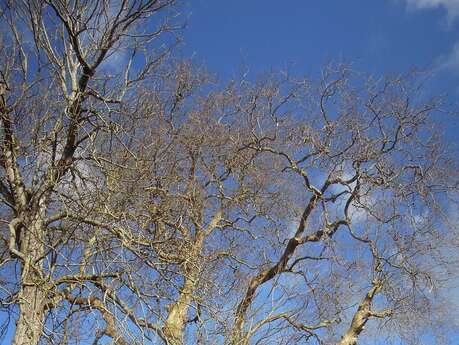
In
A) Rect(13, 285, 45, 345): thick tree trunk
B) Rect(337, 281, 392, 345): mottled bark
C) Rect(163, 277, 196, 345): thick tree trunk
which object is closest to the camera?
Rect(13, 285, 45, 345): thick tree trunk

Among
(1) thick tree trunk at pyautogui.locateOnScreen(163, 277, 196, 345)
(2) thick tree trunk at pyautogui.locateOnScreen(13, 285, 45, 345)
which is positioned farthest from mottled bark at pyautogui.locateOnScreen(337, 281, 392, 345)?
(2) thick tree trunk at pyautogui.locateOnScreen(13, 285, 45, 345)

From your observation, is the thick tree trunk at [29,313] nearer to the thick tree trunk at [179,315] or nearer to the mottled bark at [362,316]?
the thick tree trunk at [179,315]

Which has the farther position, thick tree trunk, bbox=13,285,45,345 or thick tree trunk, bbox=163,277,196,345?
thick tree trunk, bbox=163,277,196,345

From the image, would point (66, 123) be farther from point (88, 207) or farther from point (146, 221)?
point (146, 221)

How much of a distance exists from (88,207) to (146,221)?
0.65 meters

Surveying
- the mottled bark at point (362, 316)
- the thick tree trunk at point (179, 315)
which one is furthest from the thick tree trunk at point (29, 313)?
the mottled bark at point (362, 316)

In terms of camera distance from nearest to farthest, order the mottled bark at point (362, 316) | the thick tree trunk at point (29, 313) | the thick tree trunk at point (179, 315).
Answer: the thick tree trunk at point (29, 313), the thick tree trunk at point (179, 315), the mottled bark at point (362, 316)

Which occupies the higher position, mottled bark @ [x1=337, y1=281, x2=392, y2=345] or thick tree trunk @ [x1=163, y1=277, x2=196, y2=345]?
mottled bark @ [x1=337, y1=281, x2=392, y2=345]

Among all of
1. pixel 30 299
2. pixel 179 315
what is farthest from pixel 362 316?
pixel 30 299

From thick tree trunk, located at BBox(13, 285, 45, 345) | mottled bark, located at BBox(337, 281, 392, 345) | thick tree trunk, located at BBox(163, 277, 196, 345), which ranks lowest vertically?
thick tree trunk, located at BBox(13, 285, 45, 345)

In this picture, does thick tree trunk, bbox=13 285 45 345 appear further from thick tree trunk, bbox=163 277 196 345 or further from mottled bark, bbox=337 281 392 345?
mottled bark, bbox=337 281 392 345

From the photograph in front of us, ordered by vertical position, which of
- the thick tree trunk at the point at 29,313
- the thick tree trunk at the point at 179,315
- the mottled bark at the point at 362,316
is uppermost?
the mottled bark at the point at 362,316

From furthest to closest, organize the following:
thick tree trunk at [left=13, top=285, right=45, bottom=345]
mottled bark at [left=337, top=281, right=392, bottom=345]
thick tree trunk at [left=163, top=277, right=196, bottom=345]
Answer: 1. mottled bark at [left=337, top=281, right=392, bottom=345]
2. thick tree trunk at [left=163, top=277, right=196, bottom=345]
3. thick tree trunk at [left=13, top=285, right=45, bottom=345]

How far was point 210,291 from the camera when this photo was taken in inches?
223
